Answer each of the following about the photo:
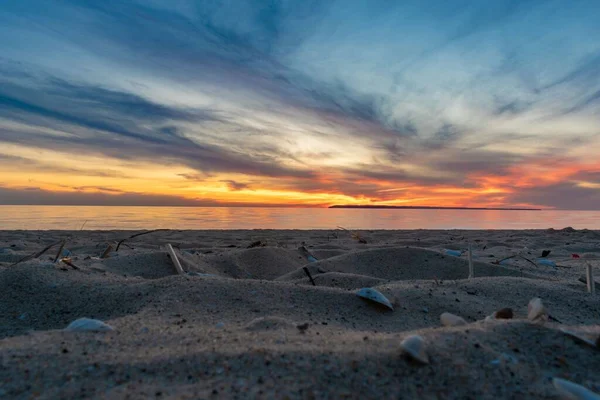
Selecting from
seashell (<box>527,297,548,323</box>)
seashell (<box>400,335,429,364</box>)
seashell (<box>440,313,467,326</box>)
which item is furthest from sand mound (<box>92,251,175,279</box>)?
seashell (<box>527,297,548,323</box>)

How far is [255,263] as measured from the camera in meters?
Result: 4.15

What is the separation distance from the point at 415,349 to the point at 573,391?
17.0 inches

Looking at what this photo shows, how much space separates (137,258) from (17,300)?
137 cm

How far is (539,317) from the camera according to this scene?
1.49 metres

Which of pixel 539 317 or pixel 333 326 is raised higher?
pixel 539 317

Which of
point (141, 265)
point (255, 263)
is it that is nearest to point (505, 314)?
point (255, 263)

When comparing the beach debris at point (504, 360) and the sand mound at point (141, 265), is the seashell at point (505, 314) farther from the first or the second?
the sand mound at point (141, 265)

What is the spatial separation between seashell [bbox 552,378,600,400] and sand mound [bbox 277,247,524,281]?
243 centimetres

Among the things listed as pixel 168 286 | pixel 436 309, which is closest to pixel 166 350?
pixel 168 286

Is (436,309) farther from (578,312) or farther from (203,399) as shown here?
(203,399)

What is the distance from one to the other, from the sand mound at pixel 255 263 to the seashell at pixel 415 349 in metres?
2.65

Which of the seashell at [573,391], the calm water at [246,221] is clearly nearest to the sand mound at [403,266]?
the seashell at [573,391]

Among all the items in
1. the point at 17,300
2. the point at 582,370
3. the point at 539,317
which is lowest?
the point at 17,300

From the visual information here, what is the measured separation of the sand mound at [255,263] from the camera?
12.8 ft
